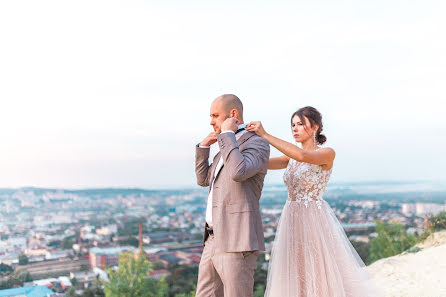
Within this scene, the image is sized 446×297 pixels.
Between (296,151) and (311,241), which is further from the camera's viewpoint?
(311,241)

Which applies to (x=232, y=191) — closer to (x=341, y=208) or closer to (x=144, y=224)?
(x=341, y=208)

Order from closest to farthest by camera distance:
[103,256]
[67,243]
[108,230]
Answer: [103,256]
[67,243]
[108,230]

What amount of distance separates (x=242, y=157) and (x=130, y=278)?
16.3m

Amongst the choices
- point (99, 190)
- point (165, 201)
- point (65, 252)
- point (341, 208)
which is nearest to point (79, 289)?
point (65, 252)

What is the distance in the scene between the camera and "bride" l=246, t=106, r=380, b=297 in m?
3.07

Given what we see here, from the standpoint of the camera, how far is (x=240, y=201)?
2.47 meters

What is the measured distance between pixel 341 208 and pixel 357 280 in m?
27.5

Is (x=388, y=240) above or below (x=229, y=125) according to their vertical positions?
below

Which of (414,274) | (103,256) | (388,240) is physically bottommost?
(103,256)

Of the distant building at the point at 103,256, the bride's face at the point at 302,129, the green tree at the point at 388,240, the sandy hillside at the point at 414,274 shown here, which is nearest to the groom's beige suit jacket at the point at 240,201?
the bride's face at the point at 302,129

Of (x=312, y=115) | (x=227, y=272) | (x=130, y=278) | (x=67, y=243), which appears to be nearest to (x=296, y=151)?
(x=312, y=115)

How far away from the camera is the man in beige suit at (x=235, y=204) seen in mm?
2412

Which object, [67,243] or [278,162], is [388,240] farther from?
[67,243]

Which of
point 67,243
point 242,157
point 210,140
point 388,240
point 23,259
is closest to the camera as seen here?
point 242,157
